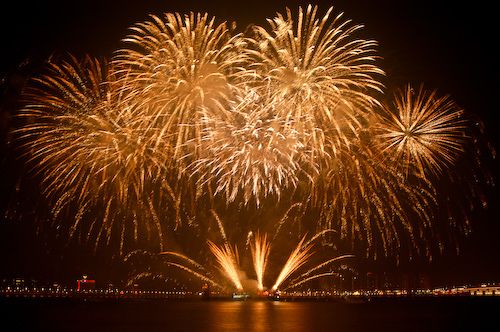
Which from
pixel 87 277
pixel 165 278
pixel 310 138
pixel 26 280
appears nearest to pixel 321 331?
pixel 310 138

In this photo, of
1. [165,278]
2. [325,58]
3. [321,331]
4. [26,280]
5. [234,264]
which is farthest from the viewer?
[26,280]

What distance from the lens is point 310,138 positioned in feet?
82.3

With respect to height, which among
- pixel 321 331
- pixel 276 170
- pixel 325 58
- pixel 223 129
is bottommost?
pixel 321 331

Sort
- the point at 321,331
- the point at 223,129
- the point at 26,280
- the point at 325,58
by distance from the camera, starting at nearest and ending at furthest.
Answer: the point at 321,331, the point at 325,58, the point at 223,129, the point at 26,280

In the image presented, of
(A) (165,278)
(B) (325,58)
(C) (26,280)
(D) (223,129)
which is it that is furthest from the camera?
(C) (26,280)

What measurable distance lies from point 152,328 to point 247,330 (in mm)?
3918

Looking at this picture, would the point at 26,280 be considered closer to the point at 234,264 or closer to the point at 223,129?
the point at 234,264

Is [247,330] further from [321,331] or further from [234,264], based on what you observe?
[234,264]

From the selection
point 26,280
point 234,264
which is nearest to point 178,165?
point 234,264

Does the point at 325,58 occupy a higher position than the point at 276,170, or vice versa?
the point at 325,58

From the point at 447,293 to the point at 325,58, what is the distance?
200 feet

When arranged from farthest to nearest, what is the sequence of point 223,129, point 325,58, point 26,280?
point 26,280
point 223,129
point 325,58

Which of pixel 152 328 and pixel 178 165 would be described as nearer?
pixel 152 328

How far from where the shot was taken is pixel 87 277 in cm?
7819
